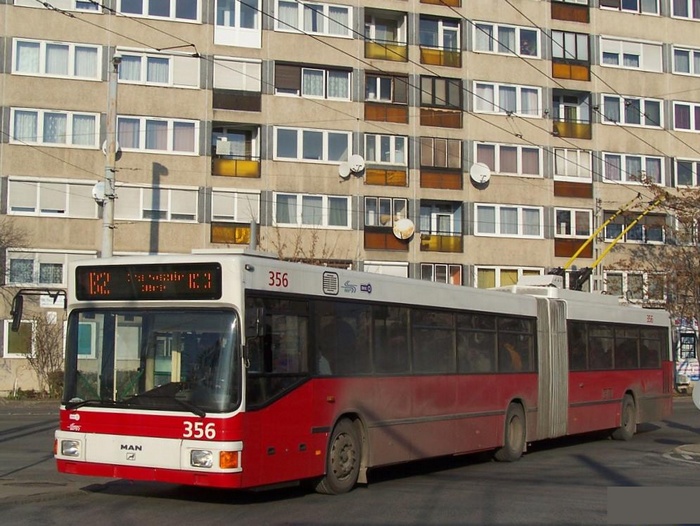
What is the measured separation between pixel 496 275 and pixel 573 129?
791 cm

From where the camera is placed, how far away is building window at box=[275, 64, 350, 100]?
40.5 meters

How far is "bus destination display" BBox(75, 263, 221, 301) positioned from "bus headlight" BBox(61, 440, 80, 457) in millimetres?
1563

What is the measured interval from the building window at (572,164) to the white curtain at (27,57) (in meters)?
22.2

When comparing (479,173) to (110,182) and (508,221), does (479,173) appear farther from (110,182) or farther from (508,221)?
(110,182)

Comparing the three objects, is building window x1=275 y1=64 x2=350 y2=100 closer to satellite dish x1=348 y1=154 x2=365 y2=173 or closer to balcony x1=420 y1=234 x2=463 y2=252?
satellite dish x1=348 y1=154 x2=365 y2=173

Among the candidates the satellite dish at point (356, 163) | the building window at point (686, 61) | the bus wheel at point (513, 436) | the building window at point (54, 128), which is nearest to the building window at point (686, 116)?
the building window at point (686, 61)

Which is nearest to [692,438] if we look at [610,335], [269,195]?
[610,335]

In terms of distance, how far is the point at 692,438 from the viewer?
2184 centimetres

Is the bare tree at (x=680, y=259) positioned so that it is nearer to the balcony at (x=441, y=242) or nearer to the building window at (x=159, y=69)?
the balcony at (x=441, y=242)

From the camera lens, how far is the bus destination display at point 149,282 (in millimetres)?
10672

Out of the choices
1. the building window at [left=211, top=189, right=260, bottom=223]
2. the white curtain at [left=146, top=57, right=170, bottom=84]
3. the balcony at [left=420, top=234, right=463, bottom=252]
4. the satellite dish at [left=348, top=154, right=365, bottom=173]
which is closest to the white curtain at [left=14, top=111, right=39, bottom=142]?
the white curtain at [left=146, top=57, right=170, bottom=84]

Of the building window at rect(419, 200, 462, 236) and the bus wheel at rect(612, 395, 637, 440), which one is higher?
the building window at rect(419, 200, 462, 236)

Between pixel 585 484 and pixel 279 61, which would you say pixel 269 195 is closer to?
pixel 279 61

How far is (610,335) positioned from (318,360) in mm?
10106
